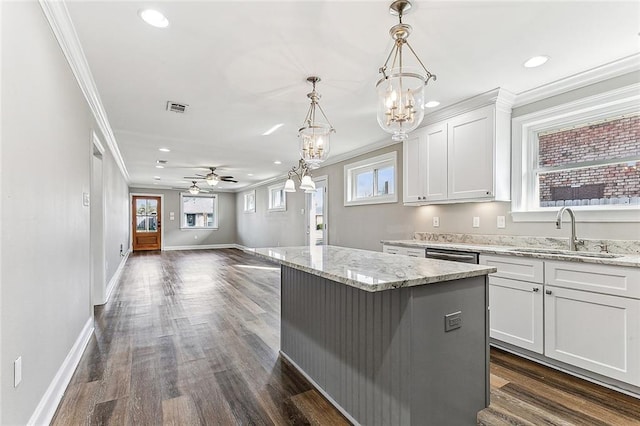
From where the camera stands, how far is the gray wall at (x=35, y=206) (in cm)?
141

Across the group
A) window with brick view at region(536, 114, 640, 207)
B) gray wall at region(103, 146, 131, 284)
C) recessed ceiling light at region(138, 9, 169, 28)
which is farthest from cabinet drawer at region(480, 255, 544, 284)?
gray wall at region(103, 146, 131, 284)

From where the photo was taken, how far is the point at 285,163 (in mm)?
6973

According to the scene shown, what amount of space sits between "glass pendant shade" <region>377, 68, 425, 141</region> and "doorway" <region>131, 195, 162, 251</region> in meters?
11.6

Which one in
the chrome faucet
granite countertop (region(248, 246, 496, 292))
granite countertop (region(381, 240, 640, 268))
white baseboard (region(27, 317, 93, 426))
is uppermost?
the chrome faucet

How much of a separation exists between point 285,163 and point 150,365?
16.5ft

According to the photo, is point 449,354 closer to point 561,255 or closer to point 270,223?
point 561,255

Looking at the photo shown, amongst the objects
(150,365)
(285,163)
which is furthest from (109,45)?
(285,163)

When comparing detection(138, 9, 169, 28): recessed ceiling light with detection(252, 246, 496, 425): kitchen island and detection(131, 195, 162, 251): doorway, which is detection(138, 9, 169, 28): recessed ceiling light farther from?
detection(131, 195, 162, 251): doorway

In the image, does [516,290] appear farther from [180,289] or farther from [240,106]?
[180,289]

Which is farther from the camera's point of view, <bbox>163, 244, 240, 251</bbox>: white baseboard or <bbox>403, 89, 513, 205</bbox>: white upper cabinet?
<bbox>163, 244, 240, 251</bbox>: white baseboard

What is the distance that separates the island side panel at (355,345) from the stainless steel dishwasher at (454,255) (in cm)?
153

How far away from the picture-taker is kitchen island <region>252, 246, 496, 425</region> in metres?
1.50

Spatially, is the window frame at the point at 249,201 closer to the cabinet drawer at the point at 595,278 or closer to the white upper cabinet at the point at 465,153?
the white upper cabinet at the point at 465,153

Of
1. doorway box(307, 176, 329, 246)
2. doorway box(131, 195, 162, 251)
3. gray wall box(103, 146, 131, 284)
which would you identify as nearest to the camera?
gray wall box(103, 146, 131, 284)
